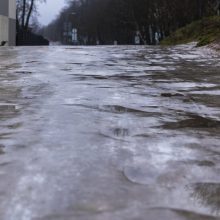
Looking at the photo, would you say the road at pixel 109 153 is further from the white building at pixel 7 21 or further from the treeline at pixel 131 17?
the white building at pixel 7 21

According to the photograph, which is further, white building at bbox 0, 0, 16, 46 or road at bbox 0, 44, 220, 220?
white building at bbox 0, 0, 16, 46

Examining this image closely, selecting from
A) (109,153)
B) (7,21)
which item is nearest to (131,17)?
(7,21)

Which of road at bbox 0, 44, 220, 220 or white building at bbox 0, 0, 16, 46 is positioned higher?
white building at bbox 0, 0, 16, 46

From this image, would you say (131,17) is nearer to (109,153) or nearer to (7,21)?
(7,21)

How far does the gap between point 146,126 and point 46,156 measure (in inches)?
52.7

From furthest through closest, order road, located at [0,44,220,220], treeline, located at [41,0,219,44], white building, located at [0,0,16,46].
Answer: white building, located at [0,0,16,46] < treeline, located at [41,0,219,44] < road, located at [0,44,220,220]

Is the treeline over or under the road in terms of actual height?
over

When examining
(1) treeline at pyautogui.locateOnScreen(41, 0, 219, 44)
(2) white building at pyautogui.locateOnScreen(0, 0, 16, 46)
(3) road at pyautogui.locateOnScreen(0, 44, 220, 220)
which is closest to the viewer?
(3) road at pyautogui.locateOnScreen(0, 44, 220, 220)

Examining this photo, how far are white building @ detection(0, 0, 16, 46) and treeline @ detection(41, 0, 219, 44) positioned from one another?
12.4 meters

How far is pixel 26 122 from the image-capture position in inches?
186

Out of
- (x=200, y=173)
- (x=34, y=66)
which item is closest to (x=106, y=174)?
(x=200, y=173)

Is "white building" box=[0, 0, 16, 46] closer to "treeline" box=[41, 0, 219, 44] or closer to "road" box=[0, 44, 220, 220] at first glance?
"treeline" box=[41, 0, 219, 44]

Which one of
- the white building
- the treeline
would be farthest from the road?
the white building

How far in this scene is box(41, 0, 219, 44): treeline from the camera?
38466mm
